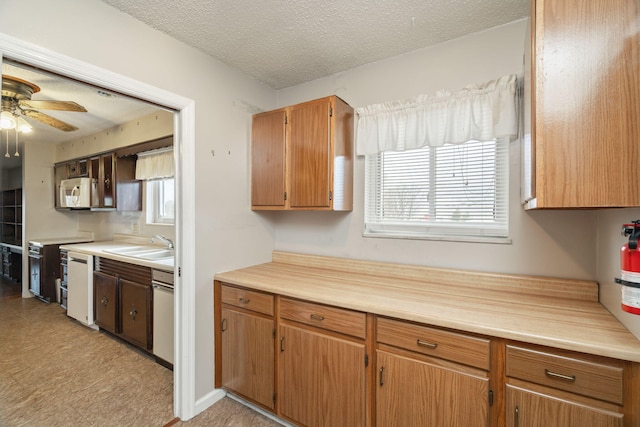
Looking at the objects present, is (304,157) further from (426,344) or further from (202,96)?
(426,344)

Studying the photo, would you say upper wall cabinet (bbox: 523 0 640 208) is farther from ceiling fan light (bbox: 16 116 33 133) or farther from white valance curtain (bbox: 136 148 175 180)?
ceiling fan light (bbox: 16 116 33 133)

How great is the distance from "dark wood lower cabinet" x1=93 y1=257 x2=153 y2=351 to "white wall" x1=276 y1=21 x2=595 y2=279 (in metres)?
1.49

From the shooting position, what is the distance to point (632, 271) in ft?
2.92

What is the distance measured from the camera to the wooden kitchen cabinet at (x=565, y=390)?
96 centimetres

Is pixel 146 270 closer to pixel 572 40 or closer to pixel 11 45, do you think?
pixel 11 45

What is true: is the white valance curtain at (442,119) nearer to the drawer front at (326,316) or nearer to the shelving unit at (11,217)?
the drawer front at (326,316)

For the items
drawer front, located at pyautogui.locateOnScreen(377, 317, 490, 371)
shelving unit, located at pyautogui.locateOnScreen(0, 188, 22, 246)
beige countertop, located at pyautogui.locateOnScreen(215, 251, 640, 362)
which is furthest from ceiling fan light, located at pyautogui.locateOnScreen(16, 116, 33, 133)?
drawer front, located at pyautogui.locateOnScreen(377, 317, 490, 371)

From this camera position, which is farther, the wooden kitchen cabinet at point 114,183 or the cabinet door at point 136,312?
the wooden kitchen cabinet at point 114,183

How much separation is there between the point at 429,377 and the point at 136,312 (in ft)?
8.50

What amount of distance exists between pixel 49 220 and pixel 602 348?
6.52 metres

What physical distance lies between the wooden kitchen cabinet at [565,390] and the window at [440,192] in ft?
2.71

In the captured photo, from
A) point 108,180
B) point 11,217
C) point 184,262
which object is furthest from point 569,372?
point 11,217

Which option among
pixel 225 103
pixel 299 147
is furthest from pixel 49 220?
pixel 299 147

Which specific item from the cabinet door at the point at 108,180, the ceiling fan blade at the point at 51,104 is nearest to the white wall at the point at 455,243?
the ceiling fan blade at the point at 51,104
